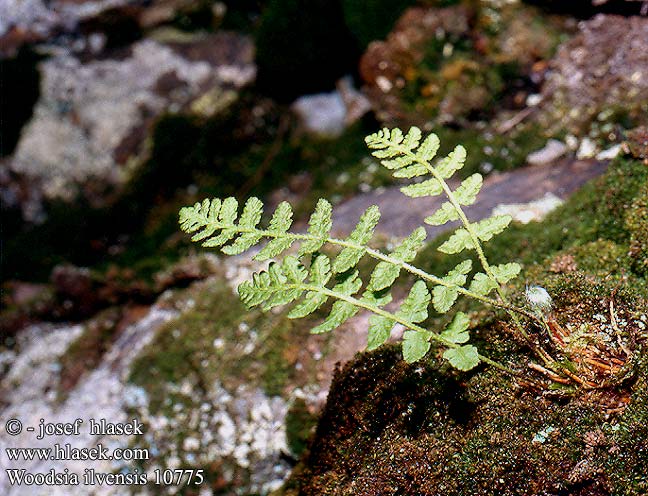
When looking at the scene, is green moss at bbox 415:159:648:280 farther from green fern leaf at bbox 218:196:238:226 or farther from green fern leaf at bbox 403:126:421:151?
green fern leaf at bbox 218:196:238:226

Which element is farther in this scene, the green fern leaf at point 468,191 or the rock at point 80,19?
the rock at point 80,19

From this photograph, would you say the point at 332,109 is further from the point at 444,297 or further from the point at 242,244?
the point at 444,297

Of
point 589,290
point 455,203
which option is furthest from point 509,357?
point 455,203

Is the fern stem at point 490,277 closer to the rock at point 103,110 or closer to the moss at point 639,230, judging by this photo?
the moss at point 639,230

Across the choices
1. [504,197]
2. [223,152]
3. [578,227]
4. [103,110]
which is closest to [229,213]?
[578,227]

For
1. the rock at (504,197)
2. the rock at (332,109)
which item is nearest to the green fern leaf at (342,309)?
the rock at (504,197)

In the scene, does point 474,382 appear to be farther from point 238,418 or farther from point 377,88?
→ point 377,88
